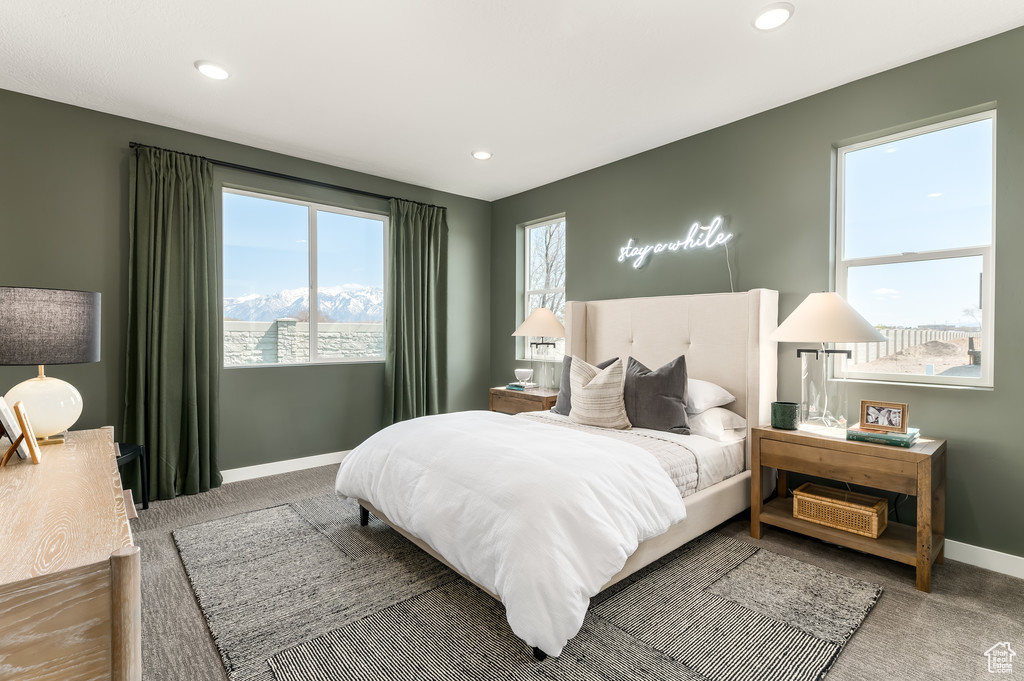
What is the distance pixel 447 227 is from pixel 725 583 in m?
3.95

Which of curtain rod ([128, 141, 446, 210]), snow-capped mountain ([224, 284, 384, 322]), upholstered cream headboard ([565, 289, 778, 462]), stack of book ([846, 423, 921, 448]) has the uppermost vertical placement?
curtain rod ([128, 141, 446, 210])

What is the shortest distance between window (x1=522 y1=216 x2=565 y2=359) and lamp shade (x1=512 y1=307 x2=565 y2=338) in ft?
1.31

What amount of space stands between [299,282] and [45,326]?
93.9 inches

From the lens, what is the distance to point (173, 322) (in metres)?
3.48

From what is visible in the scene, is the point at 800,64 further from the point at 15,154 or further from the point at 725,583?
the point at 15,154

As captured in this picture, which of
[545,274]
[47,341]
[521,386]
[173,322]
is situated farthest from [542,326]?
[47,341]

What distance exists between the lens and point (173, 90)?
9.74 ft

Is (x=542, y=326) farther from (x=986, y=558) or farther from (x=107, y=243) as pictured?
(x=107, y=243)

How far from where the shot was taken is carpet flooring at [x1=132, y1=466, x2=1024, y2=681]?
67.6 inches

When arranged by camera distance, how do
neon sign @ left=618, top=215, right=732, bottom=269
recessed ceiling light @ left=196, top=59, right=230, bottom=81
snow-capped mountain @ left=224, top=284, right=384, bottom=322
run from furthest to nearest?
snow-capped mountain @ left=224, top=284, right=384, bottom=322 → neon sign @ left=618, top=215, right=732, bottom=269 → recessed ceiling light @ left=196, top=59, right=230, bottom=81

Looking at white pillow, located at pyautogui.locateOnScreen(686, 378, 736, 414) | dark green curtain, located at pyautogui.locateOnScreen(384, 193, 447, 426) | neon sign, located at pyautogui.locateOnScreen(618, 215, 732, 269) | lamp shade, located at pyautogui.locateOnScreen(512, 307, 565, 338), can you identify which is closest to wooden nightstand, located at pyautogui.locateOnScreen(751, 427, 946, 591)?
white pillow, located at pyautogui.locateOnScreen(686, 378, 736, 414)

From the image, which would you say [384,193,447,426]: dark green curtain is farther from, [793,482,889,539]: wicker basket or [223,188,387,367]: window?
[793,482,889,539]: wicker basket

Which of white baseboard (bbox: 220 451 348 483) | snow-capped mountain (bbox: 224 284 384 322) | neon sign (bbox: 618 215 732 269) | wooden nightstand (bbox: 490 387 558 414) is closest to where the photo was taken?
neon sign (bbox: 618 215 732 269)

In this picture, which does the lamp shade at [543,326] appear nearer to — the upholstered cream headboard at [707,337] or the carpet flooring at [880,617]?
the upholstered cream headboard at [707,337]
